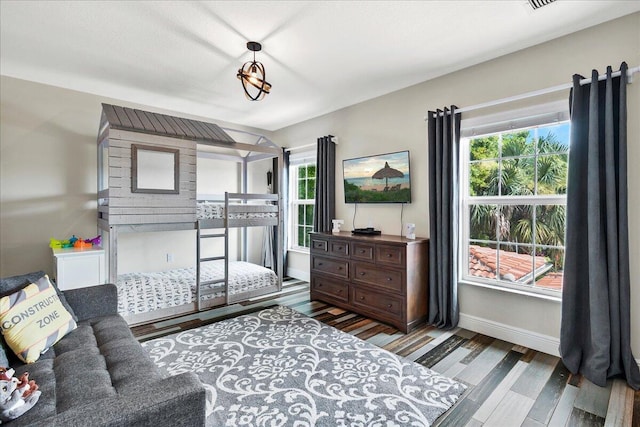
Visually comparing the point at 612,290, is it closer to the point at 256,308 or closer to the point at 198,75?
the point at 256,308

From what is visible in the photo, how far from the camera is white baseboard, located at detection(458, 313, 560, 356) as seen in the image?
106 inches

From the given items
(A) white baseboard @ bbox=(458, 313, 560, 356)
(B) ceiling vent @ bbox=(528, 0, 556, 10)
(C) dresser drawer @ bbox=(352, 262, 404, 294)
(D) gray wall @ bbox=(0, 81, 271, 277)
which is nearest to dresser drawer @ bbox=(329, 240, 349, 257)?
(C) dresser drawer @ bbox=(352, 262, 404, 294)

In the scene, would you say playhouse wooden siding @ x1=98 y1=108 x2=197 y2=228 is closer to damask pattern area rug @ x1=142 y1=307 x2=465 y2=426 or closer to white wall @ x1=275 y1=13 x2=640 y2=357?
damask pattern area rug @ x1=142 y1=307 x2=465 y2=426

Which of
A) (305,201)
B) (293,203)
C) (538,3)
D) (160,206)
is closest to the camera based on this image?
(538,3)

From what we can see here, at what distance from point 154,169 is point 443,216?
10.3 feet

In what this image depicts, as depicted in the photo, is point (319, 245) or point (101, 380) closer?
point (101, 380)

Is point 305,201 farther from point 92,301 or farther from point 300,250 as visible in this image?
point 92,301

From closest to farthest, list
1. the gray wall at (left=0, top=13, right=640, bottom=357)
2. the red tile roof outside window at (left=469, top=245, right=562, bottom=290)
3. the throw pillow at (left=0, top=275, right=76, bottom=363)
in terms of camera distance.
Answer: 1. the throw pillow at (left=0, top=275, right=76, bottom=363)
2. the gray wall at (left=0, top=13, right=640, bottom=357)
3. the red tile roof outside window at (left=469, top=245, right=562, bottom=290)

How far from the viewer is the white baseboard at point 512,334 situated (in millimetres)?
2682

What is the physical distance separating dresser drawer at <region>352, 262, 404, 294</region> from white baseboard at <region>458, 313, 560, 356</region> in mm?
768

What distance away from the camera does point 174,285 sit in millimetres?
3781

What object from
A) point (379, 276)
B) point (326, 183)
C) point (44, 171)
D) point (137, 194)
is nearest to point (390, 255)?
point (379, 276)

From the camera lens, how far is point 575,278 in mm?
2436

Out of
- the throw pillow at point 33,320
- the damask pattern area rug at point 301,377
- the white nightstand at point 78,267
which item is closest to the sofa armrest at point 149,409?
the damask pattern area rug at point 301,377
